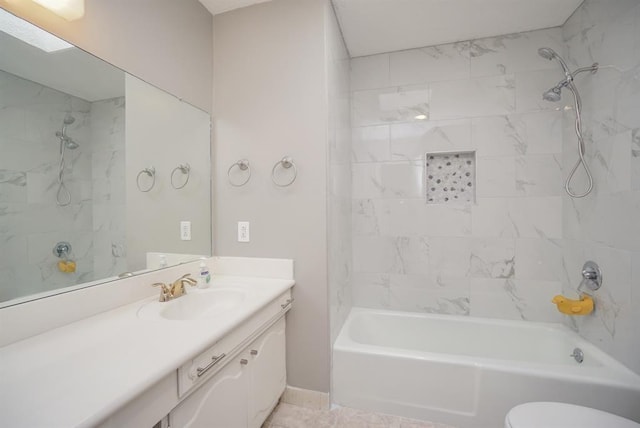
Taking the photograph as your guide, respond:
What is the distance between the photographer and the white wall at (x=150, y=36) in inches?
41.6

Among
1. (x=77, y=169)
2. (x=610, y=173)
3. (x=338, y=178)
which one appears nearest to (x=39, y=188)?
(x=77, y=169)

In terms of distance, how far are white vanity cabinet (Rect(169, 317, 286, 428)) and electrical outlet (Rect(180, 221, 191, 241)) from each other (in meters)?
0.77

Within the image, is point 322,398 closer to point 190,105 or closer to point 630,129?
point 190,105

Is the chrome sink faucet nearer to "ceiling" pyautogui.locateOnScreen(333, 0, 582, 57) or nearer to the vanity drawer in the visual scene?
the vanity drawer

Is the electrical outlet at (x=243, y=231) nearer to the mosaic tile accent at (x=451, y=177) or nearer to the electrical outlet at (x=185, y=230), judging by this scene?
the electrical outlet at (x=185, y=230)

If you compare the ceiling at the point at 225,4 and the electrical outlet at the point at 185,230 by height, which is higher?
the ceiling at the point at 225,4

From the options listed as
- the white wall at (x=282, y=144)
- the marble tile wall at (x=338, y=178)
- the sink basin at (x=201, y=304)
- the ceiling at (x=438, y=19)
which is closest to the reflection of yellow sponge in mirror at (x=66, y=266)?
the sink basin at (x=201, y=304)

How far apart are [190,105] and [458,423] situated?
2.50 metres

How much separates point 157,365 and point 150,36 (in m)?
1.59

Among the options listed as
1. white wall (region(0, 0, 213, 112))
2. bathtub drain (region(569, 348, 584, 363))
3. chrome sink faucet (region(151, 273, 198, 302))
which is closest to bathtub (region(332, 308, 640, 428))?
bathtub drain (region(569, 348, 584, 363))

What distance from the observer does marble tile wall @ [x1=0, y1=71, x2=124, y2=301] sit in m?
0.87

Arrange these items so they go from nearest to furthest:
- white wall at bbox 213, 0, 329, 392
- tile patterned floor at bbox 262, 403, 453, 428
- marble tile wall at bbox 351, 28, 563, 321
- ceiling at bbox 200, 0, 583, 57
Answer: tile patterned floor at bbox 262, 403, 453, 428, white wall at bbox 213, 0, 329, 392, ceiling at bbox 200, 0, 583, 57, marble tile wall at bbox 351, 28, 563, 321

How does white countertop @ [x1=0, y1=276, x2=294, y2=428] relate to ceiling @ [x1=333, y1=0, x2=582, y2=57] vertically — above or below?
below

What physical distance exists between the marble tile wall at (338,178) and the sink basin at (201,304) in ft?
1.94
